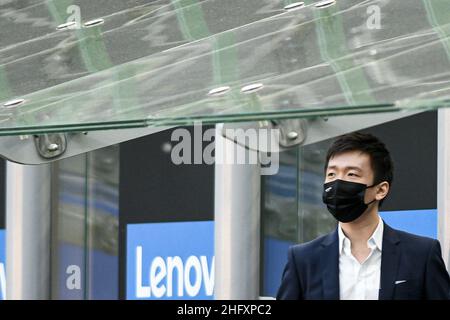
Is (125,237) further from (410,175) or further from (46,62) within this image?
(46,62)

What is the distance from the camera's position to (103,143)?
15.5ft

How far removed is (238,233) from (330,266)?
15.8 feet

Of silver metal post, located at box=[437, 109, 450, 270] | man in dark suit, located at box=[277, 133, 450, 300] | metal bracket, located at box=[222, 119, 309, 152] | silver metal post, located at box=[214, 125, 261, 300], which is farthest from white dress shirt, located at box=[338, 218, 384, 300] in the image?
silver metal post, located at box=[214, 125, 261, 300]

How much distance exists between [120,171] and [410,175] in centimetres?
292

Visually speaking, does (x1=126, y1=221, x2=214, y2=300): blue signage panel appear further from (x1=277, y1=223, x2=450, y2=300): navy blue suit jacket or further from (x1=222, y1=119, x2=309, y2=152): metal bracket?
(x1=277, y1=223, x2=450, y2=300): navy blue suit jacket

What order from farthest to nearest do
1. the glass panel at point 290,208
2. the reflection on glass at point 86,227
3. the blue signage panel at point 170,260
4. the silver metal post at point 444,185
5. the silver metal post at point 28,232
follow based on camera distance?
the silver metal post at point 28,232, the reflection on glass at point 86,227, the blue signage panel at point 170,260, the glass panel at point 290,208, the silver metal post at point 444,185

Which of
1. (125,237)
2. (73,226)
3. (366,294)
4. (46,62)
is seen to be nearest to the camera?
(366,294)

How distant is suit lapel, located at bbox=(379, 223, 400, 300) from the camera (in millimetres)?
3740

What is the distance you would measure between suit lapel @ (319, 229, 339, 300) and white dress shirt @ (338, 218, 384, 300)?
1cm

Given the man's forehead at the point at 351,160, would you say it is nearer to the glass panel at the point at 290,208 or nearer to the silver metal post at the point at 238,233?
the glass panel at the point at 290,208

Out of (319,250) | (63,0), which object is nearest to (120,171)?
(63,0)

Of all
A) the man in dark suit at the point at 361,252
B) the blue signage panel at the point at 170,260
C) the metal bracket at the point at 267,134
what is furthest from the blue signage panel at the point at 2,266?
the man in dark suit at the point at 361,252

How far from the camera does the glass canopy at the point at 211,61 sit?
396cm

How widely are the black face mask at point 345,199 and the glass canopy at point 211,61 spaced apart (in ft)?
0.84
